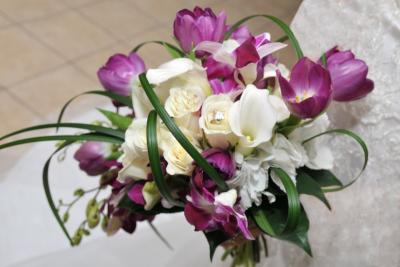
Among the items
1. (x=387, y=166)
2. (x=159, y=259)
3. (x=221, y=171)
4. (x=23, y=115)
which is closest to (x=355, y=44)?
(x=387, y=166)

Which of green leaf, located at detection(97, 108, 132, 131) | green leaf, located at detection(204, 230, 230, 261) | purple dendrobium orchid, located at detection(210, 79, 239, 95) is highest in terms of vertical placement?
purple dendrobium orchid, located at detection(210, 79, 239, 95)

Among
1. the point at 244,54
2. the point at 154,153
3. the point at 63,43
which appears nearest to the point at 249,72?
the point at 244,54

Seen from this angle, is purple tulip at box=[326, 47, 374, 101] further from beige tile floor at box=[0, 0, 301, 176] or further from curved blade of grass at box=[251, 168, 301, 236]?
beige tile floor at box=[0, 0, 301, 176]

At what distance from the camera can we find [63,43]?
235 centimetres

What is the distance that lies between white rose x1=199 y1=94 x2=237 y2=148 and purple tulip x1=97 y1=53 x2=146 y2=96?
0.12m

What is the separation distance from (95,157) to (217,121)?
0.61 ft

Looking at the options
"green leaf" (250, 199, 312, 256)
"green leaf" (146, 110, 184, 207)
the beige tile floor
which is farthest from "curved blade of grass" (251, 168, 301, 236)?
the beige tile floor

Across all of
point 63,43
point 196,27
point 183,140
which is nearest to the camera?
point 183,140

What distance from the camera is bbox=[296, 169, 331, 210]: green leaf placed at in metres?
0.64

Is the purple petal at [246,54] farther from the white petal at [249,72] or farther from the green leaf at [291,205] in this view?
the green leaf at [291,205]

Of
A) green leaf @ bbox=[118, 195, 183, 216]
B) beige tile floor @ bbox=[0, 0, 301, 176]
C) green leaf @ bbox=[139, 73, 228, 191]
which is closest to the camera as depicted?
green leaf @ bbox=[139, 73, 228, 191]

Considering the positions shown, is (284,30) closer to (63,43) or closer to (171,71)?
(171,71)

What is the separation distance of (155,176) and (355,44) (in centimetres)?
32

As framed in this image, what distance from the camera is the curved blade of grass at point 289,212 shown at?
0.56m
